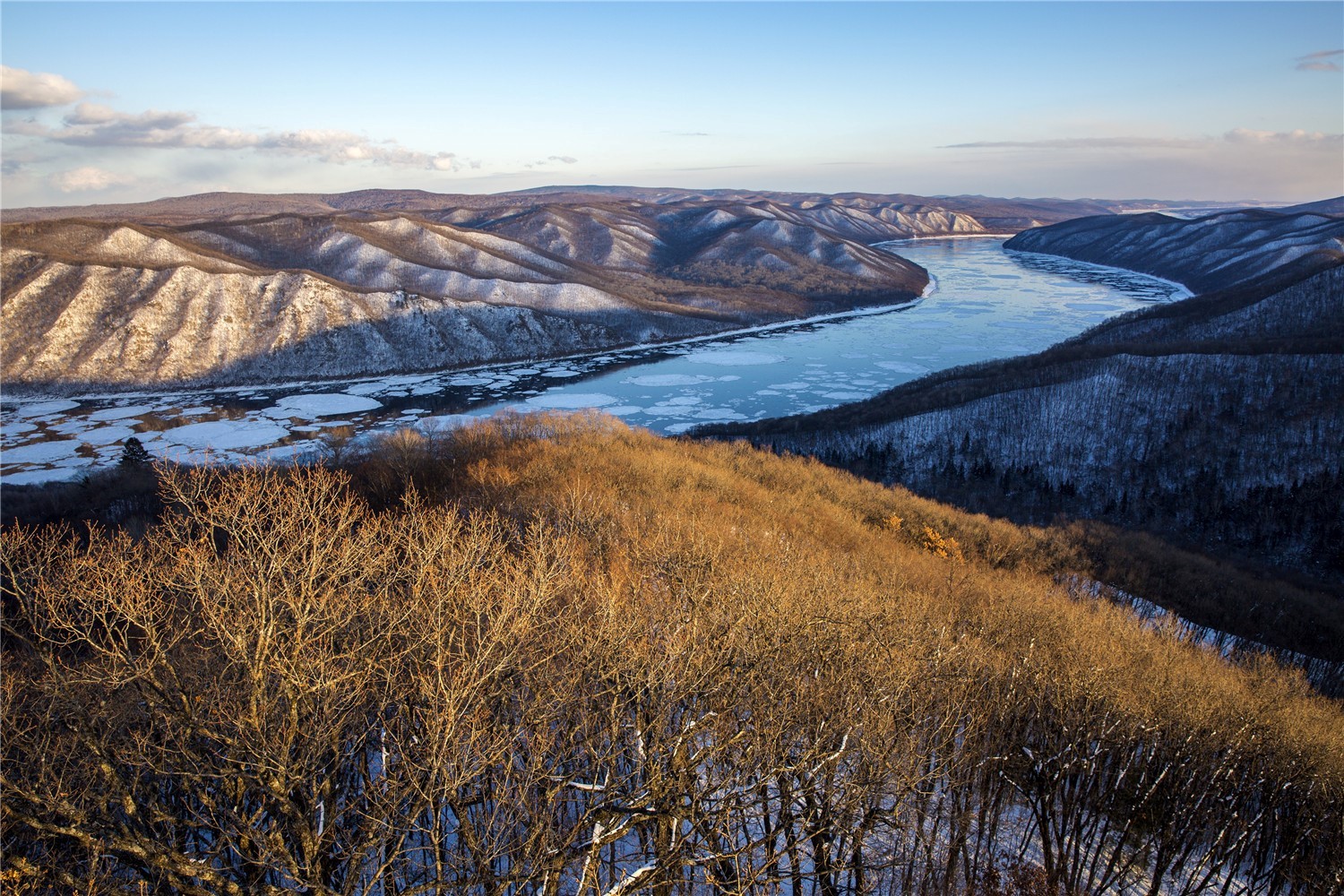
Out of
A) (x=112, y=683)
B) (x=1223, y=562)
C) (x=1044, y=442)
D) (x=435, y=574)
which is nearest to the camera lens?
(x=112, y=683)

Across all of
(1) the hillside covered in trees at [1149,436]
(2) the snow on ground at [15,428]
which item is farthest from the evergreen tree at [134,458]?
(1) the hillside covered in trees at [1149,436]

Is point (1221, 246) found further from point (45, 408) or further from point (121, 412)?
point (45, 408)

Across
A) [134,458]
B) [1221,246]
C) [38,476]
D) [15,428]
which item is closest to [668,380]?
[134,458]

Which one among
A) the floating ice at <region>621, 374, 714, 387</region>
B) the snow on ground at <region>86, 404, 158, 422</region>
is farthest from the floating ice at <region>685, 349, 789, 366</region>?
the snow on ground at <region>86, 404, 158, 422</region>

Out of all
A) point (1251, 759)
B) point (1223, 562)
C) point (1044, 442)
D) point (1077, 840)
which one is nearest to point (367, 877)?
point (1077, 840)

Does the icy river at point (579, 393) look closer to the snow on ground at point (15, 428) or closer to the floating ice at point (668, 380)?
the snow on ground at point (15, 428)

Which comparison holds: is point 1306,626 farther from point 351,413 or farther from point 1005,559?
point 351,413
